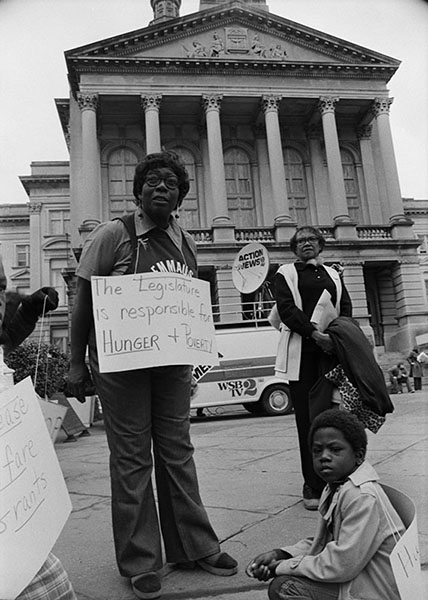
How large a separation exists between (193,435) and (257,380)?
11.7ft

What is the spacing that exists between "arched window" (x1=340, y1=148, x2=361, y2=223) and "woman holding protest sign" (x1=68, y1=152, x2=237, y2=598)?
2790cm

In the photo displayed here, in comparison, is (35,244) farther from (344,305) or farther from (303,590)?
(303,590)

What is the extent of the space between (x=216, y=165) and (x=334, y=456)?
83.7 ft

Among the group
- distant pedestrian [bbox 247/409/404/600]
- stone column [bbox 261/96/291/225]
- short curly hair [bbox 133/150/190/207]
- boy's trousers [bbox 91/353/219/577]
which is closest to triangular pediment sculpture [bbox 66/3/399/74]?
stone column [bbox 261/96/291/225]

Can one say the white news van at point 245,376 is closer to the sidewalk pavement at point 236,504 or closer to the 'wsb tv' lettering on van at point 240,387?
the 'wsb tv' lettering on van at point 240,387

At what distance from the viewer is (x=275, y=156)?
26.9 m

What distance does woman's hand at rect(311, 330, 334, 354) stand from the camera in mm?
3287

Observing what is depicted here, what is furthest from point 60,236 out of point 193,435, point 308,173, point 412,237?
point 193,435

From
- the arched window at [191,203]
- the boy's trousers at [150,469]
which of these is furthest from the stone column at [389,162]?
the boy's trousers at [150,469]

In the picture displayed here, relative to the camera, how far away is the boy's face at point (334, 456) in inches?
73.2

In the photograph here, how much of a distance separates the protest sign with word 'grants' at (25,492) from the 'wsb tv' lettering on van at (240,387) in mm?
10470

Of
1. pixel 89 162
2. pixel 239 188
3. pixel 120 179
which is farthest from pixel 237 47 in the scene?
pixel 89 162

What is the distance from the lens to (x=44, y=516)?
1679mm

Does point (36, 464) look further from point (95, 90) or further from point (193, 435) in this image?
point (95, 90)
